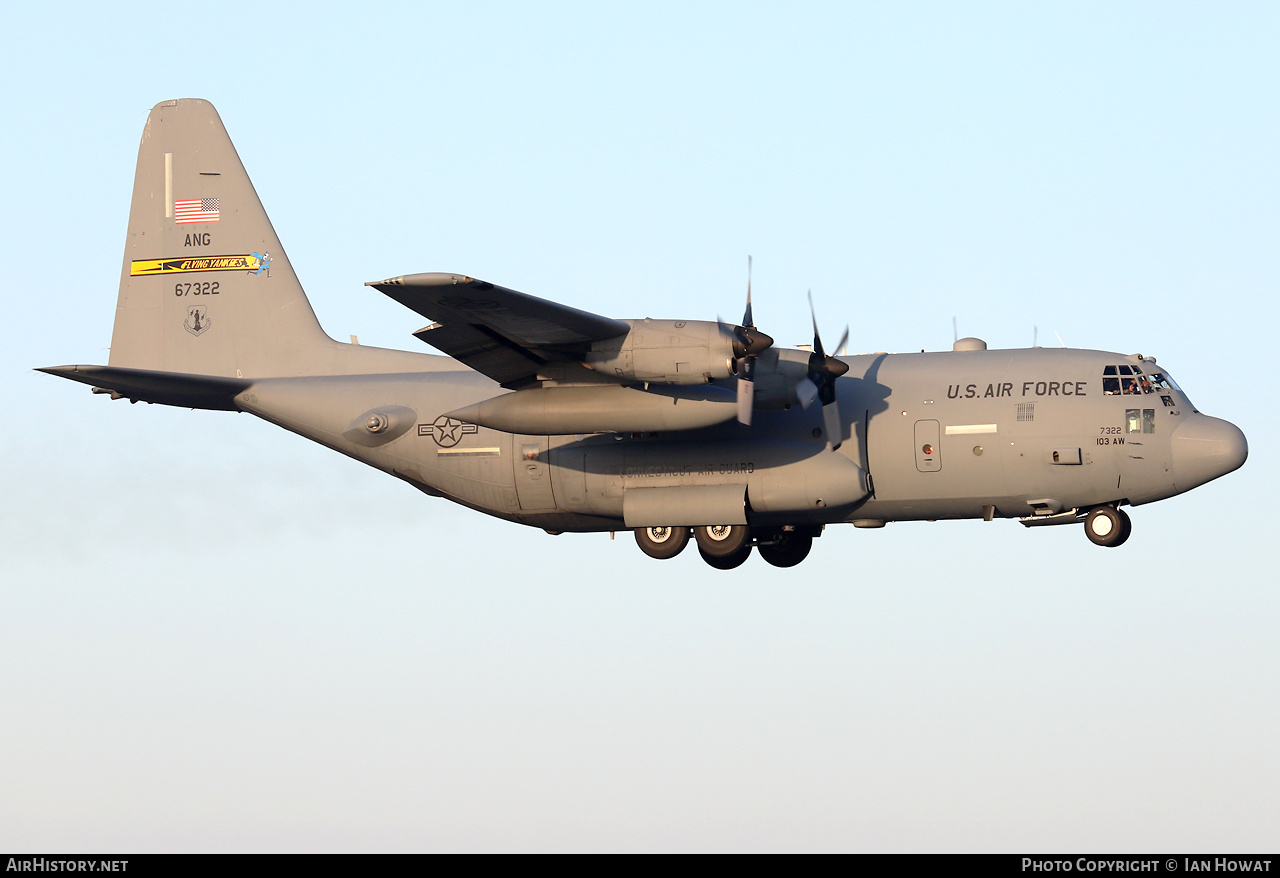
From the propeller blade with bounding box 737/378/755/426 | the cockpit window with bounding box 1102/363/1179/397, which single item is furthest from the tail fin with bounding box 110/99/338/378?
the cockpit window with bounding box 1102/363/1179/397

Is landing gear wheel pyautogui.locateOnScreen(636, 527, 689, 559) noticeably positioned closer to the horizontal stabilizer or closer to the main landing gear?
the main landing gear

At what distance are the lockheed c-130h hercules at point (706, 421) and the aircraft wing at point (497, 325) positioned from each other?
0.11ft

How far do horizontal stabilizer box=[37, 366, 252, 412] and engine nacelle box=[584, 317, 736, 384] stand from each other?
7421 millimetres

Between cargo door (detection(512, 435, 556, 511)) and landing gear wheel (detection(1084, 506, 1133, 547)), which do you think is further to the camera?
cargo door (detection(512, 435, 556, 511))

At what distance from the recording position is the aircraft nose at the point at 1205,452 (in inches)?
854

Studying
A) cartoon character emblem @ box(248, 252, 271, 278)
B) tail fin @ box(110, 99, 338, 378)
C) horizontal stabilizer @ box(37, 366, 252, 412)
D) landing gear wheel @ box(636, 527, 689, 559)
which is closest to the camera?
horizontal stabilizer @ box(37, 366, 252, 412)

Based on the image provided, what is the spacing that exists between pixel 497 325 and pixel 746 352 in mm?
3279

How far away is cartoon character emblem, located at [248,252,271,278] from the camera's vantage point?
26.4m

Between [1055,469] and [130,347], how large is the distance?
15213 mm

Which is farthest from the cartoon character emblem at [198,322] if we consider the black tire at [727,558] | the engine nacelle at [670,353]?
the black tire at [727,558]

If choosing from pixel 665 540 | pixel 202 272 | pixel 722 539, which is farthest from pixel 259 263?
pixel 722 539

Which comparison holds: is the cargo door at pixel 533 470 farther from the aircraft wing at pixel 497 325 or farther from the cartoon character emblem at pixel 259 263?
the cartoon character emblem at pixel 259 263

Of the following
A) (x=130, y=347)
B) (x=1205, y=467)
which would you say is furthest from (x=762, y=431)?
(x=130, y=347)
